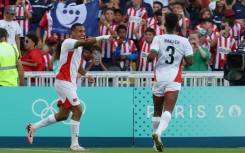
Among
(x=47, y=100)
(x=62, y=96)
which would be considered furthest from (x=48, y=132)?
(x=62, y=96)

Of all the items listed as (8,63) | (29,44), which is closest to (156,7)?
Answer: (29,44)

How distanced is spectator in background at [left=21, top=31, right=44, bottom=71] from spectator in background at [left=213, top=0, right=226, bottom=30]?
5.18 m

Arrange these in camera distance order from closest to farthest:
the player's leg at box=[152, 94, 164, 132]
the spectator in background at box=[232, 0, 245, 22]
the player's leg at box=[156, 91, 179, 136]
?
the player's leg at box=[156, 91, 179, 136]
the player's leg at box=[152, 94, 164, 132]
the spectator in background at box=[232, 0, 245, 22]

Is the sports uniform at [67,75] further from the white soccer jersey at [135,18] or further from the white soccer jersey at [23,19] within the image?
the white soccer jersey at [23,19]

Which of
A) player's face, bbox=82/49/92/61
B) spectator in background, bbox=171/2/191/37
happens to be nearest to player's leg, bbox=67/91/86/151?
player's face, bbox=82/49/92/61

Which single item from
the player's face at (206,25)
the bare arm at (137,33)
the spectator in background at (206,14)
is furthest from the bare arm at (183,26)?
the bare arm at (137,33)

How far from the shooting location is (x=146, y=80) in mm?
20172

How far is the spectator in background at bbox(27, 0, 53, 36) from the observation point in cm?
2412

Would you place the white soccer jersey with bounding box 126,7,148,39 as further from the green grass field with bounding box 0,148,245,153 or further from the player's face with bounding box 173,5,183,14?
the green grass field with bounding box 0,148,245,153

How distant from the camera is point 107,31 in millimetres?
23734

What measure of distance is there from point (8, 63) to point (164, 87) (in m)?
3.70

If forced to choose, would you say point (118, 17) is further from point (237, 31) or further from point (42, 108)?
point (42, 108)

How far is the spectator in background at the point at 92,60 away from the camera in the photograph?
22.4 meters

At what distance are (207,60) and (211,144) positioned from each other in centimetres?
330
